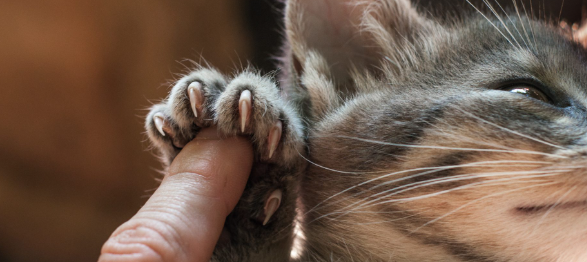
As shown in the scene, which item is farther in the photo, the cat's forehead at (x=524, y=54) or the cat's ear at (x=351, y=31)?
the cat's ear at (x=351, y=31)

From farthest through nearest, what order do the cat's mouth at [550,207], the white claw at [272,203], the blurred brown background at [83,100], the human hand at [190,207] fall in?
the blurred brown background at [83,100]
the white claw at [272,203]
the cat's mouth at [550,207]
the human hand at [190,207]

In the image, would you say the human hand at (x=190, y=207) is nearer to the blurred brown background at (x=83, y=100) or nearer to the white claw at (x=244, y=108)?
the white claw at (x=244, y=108)

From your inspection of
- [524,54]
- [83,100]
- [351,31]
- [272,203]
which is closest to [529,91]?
[524,54]

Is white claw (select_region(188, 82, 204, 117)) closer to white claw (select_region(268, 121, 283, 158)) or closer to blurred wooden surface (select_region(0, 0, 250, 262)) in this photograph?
white claw (select_region(268, 121, 283, 158))

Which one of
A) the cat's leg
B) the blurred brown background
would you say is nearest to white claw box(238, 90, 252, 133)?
the cat's leg

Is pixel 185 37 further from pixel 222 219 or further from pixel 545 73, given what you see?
pixel 545 73

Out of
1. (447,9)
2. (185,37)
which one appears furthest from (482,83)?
(185,37)

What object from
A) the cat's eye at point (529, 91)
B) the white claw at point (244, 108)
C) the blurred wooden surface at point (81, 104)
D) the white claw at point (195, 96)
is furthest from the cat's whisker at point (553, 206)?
the blurred wooden surface at point (81, 104)

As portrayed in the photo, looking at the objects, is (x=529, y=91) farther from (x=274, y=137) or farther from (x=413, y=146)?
(x=274, y=137)
